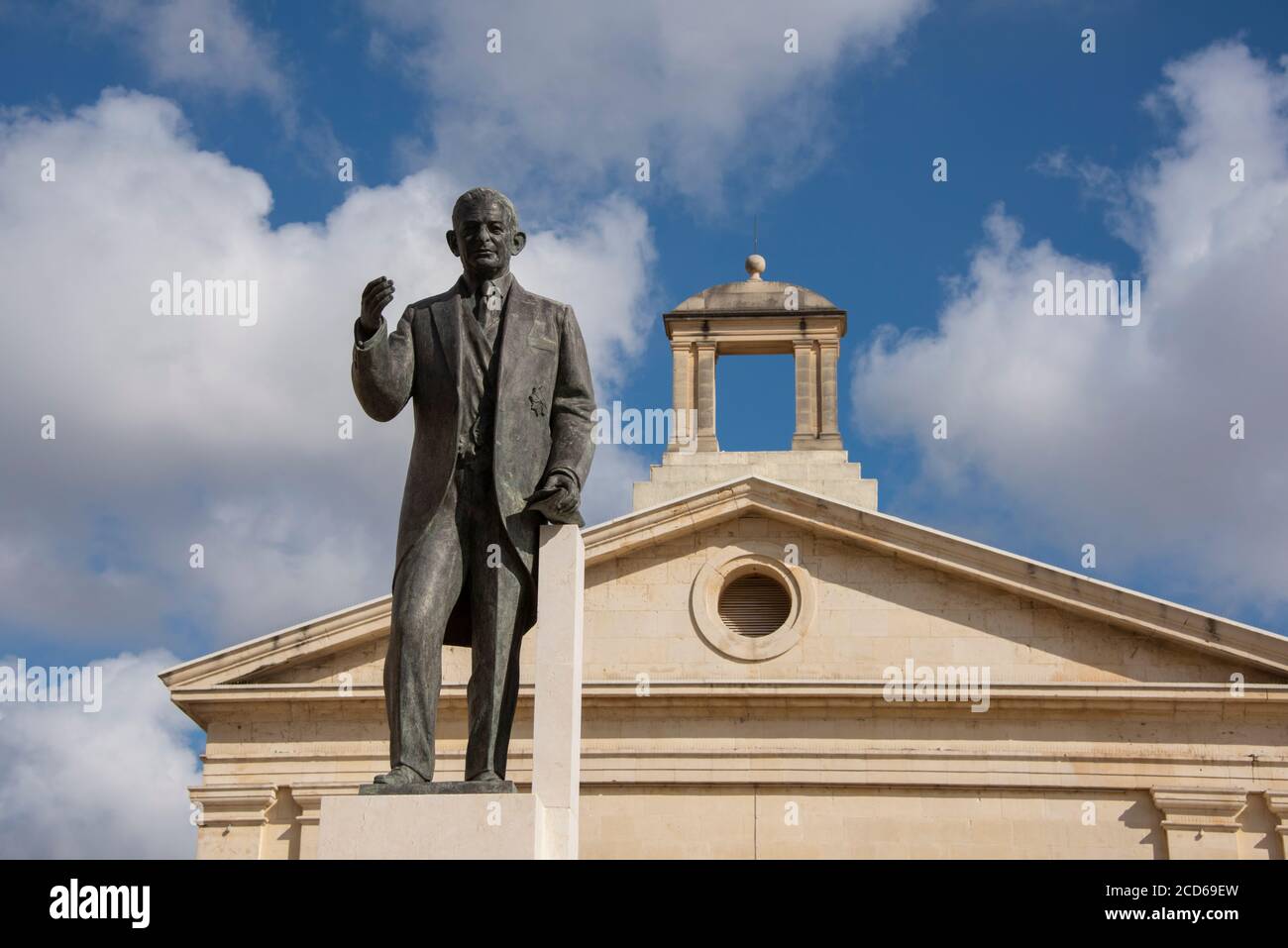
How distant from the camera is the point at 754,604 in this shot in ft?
86.2

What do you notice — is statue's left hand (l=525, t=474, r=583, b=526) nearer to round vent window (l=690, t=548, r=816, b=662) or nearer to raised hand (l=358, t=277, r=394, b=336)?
raised hand (l=358, t=277, r=394, b=336)

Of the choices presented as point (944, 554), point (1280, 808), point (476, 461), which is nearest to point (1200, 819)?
point (1280, 808)

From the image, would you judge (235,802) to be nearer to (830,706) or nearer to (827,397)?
(830,706)

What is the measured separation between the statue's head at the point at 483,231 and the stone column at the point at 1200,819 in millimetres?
19527

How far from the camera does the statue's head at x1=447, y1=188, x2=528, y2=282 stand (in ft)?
22.5

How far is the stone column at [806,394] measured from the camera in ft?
105

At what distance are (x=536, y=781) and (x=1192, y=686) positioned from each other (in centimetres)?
2019

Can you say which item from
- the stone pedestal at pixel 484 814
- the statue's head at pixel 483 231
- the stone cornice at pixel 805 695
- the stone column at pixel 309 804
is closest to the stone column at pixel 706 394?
the stone cornice at pixel 805 695

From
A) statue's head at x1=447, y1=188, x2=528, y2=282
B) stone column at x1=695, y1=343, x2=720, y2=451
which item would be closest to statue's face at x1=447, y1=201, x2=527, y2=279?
statue's head at x1=447, y1=188, x2=528, y2=282

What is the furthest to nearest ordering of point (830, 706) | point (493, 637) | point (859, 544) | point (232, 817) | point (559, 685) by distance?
point (859, 544) < point (232, 817) < point (830, 706) < point (493, 637) < point (559, 685)

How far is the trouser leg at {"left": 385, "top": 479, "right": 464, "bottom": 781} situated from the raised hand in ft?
2.20

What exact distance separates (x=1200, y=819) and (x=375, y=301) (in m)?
20.5

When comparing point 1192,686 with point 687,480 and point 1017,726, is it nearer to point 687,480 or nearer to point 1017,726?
point 1017,726
